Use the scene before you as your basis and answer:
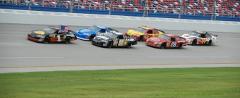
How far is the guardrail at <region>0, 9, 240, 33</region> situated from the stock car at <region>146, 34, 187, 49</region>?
6265 mm

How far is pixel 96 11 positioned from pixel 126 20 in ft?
7.48

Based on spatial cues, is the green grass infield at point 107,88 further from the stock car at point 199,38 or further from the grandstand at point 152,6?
the stock car at point 199,38

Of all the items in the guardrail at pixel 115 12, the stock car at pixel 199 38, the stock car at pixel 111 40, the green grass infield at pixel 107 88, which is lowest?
the stock car at pixel 199 38

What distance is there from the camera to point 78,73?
17.1 metres

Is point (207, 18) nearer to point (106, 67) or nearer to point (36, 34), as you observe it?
point (36, 34)

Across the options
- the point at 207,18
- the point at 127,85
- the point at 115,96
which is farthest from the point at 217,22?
the point at 115,96

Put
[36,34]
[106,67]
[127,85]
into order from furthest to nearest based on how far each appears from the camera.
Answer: [36,34] → [106,67] → [127,85]

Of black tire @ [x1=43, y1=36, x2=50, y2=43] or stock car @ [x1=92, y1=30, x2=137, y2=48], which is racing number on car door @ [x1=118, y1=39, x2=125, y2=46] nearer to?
stock car @ [x1=92, y1=30, x2=137, y2=48]

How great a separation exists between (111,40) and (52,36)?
318 centimetres

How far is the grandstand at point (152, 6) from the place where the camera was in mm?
34381

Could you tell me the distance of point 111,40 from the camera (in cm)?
2742

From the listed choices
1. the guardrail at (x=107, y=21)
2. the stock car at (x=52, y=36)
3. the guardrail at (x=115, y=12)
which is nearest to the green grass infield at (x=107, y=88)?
the stock car at (x=52, y=36)

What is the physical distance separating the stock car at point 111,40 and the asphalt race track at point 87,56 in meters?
0.40

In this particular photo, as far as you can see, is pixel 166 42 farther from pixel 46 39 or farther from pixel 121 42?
pixel 46 39
